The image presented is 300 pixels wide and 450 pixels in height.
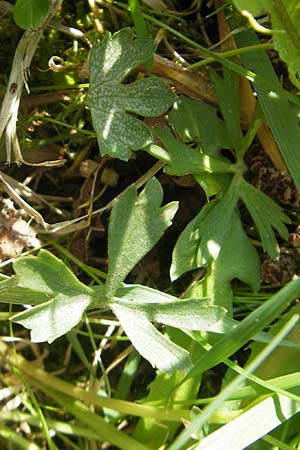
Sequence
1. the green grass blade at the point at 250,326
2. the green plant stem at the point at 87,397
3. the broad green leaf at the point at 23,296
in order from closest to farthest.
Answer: the green grass blade at the point at 250,326
the broad green leaf at the point at 23,296
the green plant stem at the point at 87,397

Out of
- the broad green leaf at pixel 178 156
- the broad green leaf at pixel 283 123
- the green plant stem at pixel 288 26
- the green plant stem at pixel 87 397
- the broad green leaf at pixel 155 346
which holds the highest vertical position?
the green plant stem at pixel 288 26

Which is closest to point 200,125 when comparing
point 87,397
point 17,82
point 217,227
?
point 217,227

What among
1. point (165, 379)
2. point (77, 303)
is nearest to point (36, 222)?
point (77, 303)

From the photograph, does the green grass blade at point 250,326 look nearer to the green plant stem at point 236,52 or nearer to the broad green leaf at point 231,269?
the broad green leaf at point 231,269

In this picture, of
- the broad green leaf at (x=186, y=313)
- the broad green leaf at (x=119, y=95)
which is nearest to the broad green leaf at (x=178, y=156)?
the broad green leaf at (x=119, y=95)

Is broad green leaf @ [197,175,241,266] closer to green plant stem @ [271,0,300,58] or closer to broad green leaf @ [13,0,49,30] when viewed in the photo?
green plant stem @ [271,0,300,58]

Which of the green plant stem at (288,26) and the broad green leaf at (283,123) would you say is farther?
the broad green leaf at (283,123)

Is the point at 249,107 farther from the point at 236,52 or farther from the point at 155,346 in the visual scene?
the point at 155,346
